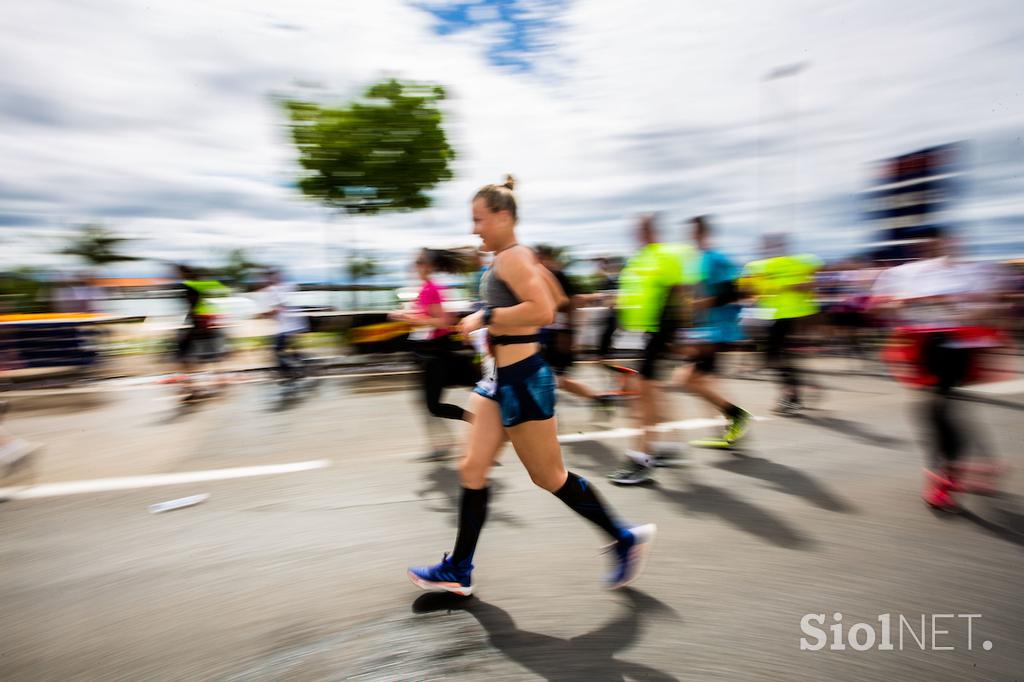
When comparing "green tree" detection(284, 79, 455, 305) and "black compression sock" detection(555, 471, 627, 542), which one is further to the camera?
"green tree" detection(284, 79, 455, 305)

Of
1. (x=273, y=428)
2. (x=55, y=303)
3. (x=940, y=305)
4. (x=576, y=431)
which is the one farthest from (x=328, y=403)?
(x=55, y=303)

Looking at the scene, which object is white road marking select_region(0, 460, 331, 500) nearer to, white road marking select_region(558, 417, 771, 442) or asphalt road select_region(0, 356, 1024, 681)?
asphalt road select_region(0, 356, 1024, 681)

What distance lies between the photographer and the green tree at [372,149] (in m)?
12.2

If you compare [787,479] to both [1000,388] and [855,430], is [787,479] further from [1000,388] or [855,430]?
[1000,388]

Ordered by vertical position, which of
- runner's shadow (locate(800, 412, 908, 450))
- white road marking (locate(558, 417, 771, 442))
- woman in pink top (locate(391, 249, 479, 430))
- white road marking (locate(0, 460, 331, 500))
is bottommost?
runner's shadow (locate(800, 412, 908, 450))

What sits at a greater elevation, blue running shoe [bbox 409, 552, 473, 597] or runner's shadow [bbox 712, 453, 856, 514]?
blue running shoe [bbox 409, 552, 473, 597]

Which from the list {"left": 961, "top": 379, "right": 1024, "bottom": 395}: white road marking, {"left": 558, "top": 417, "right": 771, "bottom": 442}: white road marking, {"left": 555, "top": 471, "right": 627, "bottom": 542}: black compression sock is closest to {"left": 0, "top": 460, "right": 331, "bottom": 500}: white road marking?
{"left": 558, "top": 417, "right": 771, "bottom": 442}: white road marking

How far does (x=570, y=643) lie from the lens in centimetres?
233

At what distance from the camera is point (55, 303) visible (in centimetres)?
1165

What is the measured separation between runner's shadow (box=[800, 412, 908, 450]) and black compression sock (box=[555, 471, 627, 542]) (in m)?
3.57

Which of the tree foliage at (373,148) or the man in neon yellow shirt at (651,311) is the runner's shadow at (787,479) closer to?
the man in neon yellow shirt at (651,311)

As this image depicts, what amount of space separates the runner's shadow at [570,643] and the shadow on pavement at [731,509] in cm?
102

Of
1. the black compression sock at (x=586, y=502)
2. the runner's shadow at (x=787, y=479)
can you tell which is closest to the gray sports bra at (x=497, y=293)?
the black compression sock at (x=586, y=502)

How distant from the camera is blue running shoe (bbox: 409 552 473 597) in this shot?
264 centimetres
